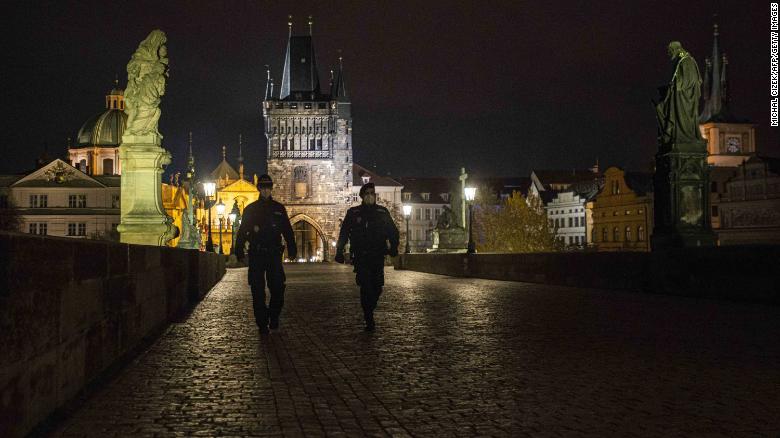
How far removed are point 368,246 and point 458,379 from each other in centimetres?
421

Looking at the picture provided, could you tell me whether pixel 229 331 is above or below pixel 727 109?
below

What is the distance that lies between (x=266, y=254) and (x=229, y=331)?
1062 millimetres

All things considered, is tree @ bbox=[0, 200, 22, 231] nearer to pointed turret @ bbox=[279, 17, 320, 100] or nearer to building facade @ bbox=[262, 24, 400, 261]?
building facade @ bbox=[262, 24, 400, 261]

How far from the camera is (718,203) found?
85.6 meters

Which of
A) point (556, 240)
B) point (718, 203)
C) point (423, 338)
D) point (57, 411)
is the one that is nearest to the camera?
point (57, 411)

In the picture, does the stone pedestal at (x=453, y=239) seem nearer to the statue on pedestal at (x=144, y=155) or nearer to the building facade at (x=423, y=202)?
the statue on pedestal at (x=144, y=155)

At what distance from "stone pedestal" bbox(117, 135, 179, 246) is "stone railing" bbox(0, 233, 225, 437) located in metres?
9.28

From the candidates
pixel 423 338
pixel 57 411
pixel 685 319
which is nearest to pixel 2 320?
pixel 57 411

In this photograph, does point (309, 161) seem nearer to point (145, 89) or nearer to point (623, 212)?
point (623, 212)

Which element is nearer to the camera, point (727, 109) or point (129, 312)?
point (129, 312)

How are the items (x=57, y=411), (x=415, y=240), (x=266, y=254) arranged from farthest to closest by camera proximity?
(x=415, y=240)
(x=266, y=254)
(x=57, y=411)

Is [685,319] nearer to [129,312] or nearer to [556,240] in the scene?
[129,312]

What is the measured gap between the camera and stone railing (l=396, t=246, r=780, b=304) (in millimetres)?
13680

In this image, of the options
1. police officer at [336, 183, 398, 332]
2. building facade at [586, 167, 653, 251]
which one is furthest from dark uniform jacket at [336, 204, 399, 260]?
building facade at [586, 167, 653, 251]
